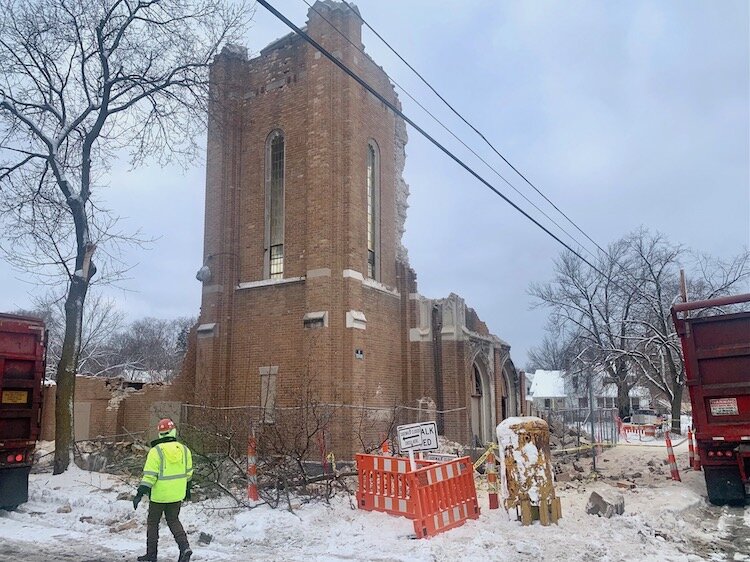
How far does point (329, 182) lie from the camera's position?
1658 centimetres

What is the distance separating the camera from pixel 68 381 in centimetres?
1402

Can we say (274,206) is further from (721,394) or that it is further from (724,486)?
(724,486)

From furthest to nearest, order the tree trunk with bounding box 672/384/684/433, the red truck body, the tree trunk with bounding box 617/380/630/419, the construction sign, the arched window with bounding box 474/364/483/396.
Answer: the tree trunk with bounding box 617/380/630/419 < the tree trunk with bounding box 672/384/684/433 < the arched window with bounding box 474/364/483/396 < the red truck body < the construction sign

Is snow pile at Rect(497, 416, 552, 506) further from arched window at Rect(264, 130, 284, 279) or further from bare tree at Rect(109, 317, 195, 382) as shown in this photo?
bare tree at Rect(109, 317, 195, 382)

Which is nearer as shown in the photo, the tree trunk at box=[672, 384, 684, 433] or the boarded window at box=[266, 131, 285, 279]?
the boarded window at box=[266, 131, 285, 279]

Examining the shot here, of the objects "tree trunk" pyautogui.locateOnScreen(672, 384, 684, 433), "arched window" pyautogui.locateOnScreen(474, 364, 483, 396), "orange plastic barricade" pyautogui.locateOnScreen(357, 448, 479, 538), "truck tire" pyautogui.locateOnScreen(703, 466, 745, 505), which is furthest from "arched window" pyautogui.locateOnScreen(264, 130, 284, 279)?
"tree trunk" pyautogui.locateOnScreen(672, 384, 684, 433)

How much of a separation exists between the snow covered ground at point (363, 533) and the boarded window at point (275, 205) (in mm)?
7983

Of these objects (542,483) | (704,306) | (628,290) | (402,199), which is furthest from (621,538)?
(628,290)

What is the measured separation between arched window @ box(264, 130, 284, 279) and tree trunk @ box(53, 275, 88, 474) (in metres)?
5.00

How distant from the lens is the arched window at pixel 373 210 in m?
18.3

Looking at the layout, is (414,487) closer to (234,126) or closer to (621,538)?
(621,538)

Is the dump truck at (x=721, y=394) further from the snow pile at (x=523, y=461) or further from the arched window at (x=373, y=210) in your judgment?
the arched window at (x=373, y=210)

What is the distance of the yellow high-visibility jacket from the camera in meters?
7.23

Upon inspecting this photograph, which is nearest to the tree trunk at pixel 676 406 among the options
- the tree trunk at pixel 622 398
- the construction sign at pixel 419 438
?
the tree trunk at pixel 622 398
